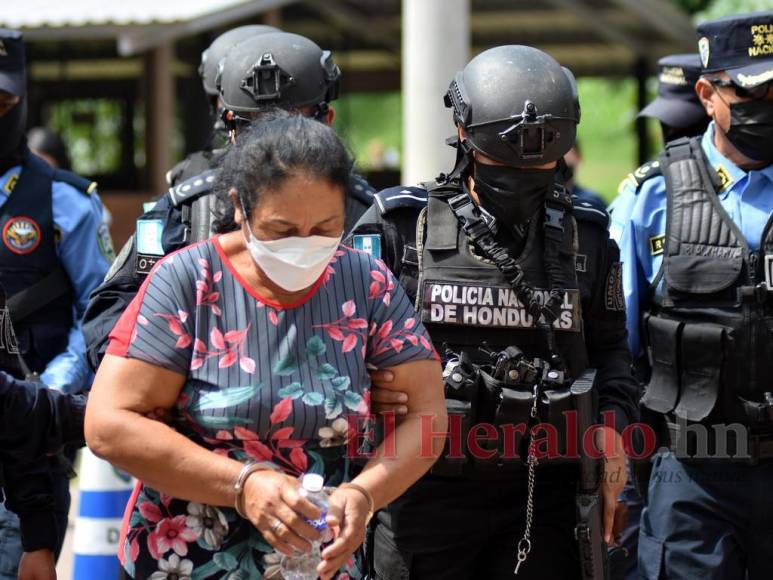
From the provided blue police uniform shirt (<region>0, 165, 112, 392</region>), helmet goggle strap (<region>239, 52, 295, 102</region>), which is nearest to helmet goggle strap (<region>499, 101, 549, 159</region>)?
helmet goggle strap (<region>239, 52, 295, 102</region>)

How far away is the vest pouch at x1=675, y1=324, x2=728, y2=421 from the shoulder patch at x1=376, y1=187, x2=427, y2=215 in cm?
113

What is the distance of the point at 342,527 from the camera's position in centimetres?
283

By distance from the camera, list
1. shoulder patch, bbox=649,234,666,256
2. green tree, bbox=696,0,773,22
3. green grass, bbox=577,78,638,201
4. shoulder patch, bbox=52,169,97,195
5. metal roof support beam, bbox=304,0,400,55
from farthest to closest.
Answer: green grass, bbox=577,78,638,201, metal roof support beam, bbox=304,0,400,55, green tree, bbox=696,0,773,22, shoulder patch, bbox=52,169,97,195, shoulder patch, bbox=649,234,666,256

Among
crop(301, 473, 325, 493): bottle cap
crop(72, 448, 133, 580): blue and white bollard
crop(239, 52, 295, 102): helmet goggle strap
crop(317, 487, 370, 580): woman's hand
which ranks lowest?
crop(72, 448, 133, 580): blue and white bollard

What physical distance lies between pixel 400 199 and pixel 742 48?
1.51 meters

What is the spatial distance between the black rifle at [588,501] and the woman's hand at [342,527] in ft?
3.05

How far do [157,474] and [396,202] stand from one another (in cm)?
132

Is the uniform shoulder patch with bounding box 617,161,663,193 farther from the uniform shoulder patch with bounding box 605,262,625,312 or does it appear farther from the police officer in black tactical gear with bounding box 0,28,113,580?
the police officer in black tactical gear with bounding box 0,28,113,580

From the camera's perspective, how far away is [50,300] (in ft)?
15.3

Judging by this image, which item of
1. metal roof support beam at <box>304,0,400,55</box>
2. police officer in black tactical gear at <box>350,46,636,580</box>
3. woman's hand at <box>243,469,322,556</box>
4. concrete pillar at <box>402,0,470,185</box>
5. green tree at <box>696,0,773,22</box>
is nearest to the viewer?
woman's hand at <box>243,469,322,556</box>

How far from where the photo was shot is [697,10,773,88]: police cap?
4.45 m

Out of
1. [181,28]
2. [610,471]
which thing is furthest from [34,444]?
[181,28]

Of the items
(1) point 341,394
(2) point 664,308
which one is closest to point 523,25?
(2) point 664,308

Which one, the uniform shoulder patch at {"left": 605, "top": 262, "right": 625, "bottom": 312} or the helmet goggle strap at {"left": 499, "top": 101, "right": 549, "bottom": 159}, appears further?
the uniform shoulder patch at {"left": 605, "top": 262, "right": 625, "bottom": 312}
